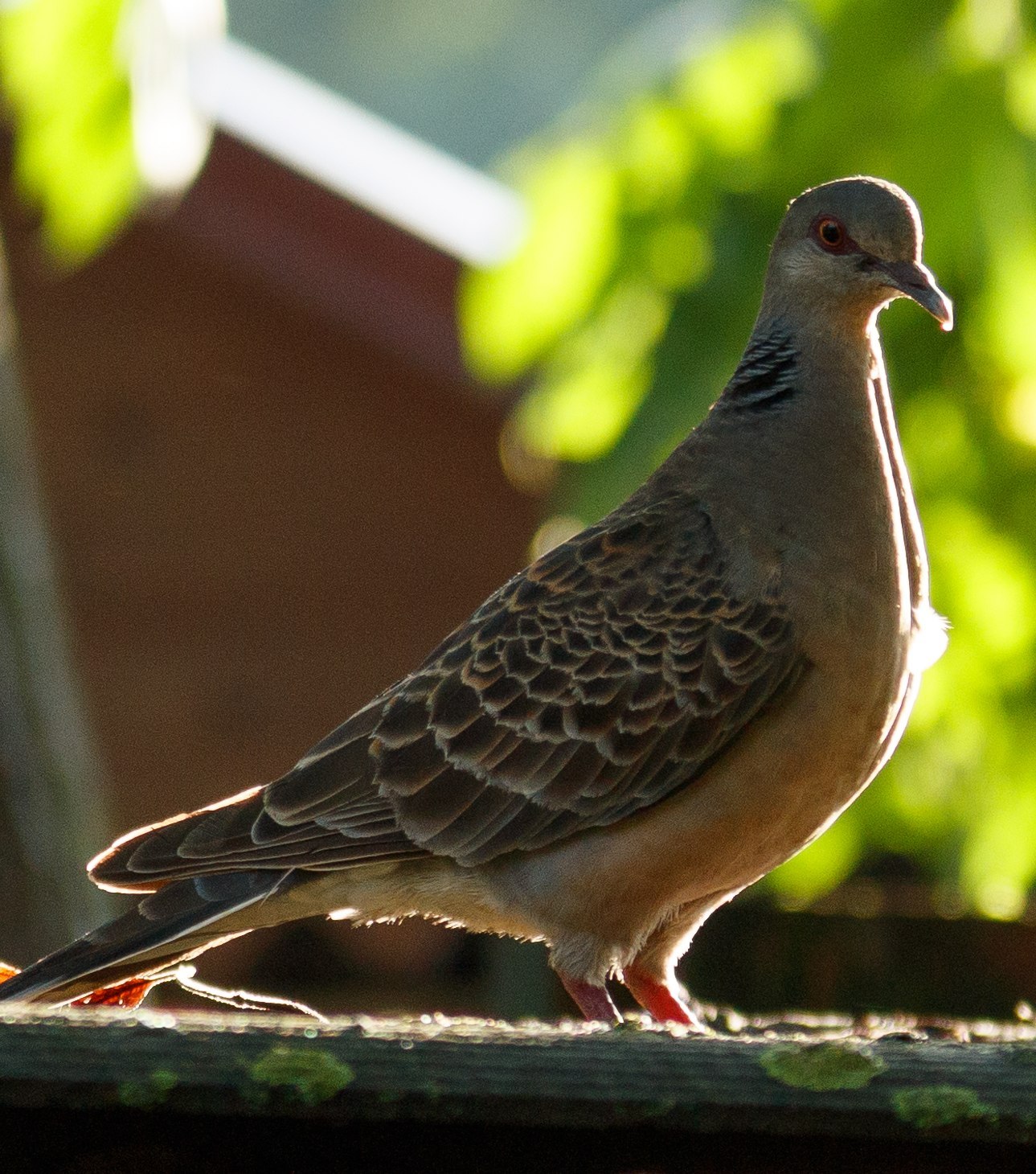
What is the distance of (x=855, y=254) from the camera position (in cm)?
389

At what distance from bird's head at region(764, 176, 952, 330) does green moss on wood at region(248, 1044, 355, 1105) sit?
2413mm

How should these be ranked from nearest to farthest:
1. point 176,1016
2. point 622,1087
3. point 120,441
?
point 622,1087 < point 176,1016 < point 120,441

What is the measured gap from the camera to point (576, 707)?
3912 millimetres

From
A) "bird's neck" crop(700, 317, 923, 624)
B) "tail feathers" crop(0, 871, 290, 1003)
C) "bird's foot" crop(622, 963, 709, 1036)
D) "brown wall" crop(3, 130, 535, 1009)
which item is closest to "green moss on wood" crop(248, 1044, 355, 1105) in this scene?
"tail feathers" crop(0, 871, 290, 1003)

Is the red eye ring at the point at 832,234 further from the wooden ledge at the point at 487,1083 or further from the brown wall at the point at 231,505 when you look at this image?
the brown wall at the point at 231,505

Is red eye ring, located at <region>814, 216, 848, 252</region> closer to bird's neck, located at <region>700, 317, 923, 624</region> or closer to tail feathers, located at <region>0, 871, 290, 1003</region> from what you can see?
bird's neck, located at <region>700, 317, 923, 624</region>

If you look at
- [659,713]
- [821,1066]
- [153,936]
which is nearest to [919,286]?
[659,713]

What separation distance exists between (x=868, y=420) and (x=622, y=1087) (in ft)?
7.64

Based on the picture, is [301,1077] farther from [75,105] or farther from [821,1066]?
[75,105]

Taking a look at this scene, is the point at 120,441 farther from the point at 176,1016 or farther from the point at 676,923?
the point at 176,1016

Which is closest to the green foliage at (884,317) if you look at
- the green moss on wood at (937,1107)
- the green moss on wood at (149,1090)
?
the green moss on wood at (937,1107)

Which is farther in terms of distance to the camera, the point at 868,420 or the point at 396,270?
the point at 396,270

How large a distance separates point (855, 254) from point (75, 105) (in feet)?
5.78

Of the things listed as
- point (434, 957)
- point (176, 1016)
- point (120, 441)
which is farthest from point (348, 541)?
point (176, 1016)
